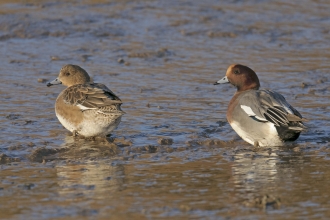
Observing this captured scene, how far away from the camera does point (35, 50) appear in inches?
432

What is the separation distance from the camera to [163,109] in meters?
8.46

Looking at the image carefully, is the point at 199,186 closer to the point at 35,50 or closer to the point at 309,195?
the point at 309,195

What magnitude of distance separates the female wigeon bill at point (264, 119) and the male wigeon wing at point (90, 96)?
1.19 metres

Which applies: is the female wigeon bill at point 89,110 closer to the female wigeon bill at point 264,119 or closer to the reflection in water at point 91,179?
the reflection in water at point 91,179

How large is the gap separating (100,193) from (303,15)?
8446 millimetres

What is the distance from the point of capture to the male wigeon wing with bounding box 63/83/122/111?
7430 mm

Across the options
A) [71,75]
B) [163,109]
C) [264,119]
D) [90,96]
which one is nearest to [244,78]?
[264,119]

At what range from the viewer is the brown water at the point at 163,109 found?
211 inches

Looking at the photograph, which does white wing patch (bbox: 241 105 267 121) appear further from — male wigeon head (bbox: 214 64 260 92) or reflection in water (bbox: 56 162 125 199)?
reflection in water (bbox: 56 162 125 199)

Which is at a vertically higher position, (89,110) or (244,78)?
(244,78)

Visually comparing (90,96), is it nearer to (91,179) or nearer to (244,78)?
(244,78)

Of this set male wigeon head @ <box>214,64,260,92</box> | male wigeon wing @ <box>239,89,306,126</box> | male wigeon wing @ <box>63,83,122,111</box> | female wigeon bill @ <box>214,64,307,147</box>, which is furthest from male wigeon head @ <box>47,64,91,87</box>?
male wigeon wing @ <box>239,89,306,126</box>

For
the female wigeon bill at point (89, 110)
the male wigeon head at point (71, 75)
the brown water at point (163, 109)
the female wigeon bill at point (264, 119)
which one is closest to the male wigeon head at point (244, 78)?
the female wigeon bill at point (264, 119)

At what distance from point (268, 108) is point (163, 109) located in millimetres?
1657
